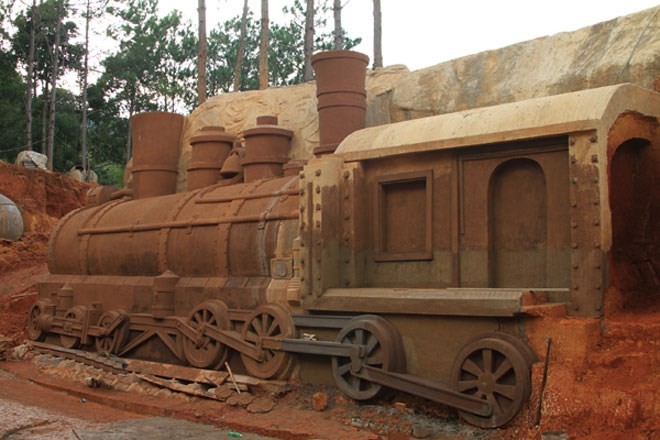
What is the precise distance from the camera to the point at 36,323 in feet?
41.1

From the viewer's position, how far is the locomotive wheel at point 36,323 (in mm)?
12430

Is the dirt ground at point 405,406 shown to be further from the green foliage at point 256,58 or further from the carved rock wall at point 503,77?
the green foliage at point 256,58

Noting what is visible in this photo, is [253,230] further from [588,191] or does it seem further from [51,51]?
[51,51]

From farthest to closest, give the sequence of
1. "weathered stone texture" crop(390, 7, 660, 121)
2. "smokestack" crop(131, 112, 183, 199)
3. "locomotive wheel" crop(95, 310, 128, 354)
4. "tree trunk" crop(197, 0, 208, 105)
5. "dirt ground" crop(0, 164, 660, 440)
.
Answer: "tree trunk" crop(197, 0, 208, 105) → "smokestack" crop(131, 112, 183, 199) → "locomotive wheel" crop(95, 310, 128, 354) → "weathered stone texture" crop(390, 7, 660, 121) → "dirt ground" crop(0, 164, 660, 440)

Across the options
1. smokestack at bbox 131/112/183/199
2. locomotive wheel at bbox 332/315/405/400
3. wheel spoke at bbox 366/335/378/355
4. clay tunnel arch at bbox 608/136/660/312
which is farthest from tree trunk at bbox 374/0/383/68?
wheel spoke at bbox 366/335/378/355

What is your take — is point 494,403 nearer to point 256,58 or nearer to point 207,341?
point 207,341

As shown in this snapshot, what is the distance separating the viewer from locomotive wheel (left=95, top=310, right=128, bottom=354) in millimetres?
10781

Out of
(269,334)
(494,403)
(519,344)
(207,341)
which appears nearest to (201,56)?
(207,341)

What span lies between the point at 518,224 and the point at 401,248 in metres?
1.38

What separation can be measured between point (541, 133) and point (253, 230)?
13.5ft

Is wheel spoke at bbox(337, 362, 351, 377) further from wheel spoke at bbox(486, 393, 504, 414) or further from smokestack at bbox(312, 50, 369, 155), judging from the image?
smokestack at bbox(312, 50, 369, 155)

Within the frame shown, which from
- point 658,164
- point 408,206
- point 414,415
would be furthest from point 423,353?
point 658,164

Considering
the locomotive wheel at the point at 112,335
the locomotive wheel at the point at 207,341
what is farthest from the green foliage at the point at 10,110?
the locomotive wheel at the point at 207,341

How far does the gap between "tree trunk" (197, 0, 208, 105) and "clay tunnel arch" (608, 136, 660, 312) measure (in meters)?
13.3
